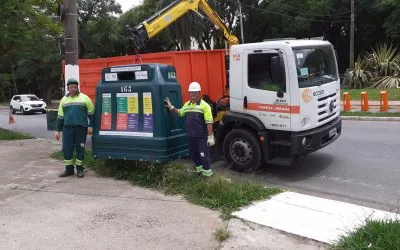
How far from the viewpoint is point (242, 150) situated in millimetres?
8336

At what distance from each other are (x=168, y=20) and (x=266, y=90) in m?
3.89

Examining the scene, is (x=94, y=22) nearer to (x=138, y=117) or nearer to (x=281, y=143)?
(x=138, y=117)

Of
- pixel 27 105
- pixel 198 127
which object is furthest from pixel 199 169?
pixel 27 105

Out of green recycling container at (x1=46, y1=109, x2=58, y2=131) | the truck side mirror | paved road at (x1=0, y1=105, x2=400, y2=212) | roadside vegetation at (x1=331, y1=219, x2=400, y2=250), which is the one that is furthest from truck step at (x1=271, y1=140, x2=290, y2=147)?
green recycling container at (x1=46, y1=109, x2=58, y2=131)

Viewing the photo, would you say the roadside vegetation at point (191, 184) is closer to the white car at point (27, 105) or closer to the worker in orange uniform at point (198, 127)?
the worker in orange uniform at point (198, 127)

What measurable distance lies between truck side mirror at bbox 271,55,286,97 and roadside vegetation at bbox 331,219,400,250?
10.9ft

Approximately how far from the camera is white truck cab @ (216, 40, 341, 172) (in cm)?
770

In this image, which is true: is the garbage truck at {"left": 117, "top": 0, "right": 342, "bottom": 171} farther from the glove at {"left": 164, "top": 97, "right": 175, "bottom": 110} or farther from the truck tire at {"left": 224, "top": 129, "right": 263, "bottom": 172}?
the glove at {"left": 164, "top": 97, "right": 175, "bottom": 110}

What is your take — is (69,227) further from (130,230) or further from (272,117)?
(272,117)

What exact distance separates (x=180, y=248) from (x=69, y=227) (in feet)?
4.74

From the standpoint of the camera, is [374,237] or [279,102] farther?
[279,102]

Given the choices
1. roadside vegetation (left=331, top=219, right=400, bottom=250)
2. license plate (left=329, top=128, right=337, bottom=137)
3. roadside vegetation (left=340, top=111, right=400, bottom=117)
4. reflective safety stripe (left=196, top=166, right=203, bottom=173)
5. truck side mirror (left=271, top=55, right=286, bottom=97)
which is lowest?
roadside vegetation (left=331, top=219, right=400, bottom=250)

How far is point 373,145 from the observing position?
10500 mm

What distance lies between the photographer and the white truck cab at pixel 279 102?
770 cm
